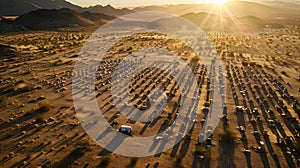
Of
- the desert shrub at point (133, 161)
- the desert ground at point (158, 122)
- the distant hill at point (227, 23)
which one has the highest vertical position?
the distant hill at point (227, 23)

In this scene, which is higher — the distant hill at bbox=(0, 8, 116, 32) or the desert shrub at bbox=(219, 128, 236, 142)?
the distant hill at bbox=(0, 8, 116, 32)

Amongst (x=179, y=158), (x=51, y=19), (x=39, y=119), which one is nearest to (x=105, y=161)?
(x=179, y=158)

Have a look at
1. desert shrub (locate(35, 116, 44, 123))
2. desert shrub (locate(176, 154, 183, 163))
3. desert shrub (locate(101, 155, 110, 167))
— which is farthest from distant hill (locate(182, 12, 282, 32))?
desert shrub (locate(101, 155, 110, 167))

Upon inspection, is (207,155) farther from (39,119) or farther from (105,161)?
(39,119)

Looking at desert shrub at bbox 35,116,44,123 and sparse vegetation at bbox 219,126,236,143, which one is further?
desert shrub at bbox 35,116,44,123

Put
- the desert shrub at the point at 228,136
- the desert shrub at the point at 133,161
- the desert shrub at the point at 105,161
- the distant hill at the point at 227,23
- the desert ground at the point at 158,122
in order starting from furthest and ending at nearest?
the distant hill at the point at 227,23 < the desert shrub at the point at 228,136 < the desert ground at the point at 158,122 < the desert shrub at the point at 133,161 < the desert shrub at the point at 105,161

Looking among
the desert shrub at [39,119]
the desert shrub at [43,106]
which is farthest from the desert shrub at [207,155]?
the desert shrub at [43,106]

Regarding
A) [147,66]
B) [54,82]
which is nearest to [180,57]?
[147,66]

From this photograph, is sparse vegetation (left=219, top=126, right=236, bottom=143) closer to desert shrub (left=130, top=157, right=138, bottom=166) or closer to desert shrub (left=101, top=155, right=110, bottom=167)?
desert shrub (left=130, top=157, right=138, bottom=166)

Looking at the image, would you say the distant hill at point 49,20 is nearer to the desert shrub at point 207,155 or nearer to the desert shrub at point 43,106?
the desert shrub at point 43,106

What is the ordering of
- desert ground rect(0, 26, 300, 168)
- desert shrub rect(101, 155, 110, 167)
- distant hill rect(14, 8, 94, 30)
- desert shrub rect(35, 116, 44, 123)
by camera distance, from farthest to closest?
distant hill rect(14, 8, 94, 30) < desert shrub rect(35, 116, 44, 123) < desert ground rect(0, 26, 300, 168) < desert shrub rect(101, 155, 110, 167)

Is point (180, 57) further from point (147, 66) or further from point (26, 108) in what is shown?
point (26, 108)

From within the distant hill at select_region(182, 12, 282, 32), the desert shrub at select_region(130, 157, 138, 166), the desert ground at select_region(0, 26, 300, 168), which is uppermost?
the distant hill at select_region(182, 12, 282, 32)
